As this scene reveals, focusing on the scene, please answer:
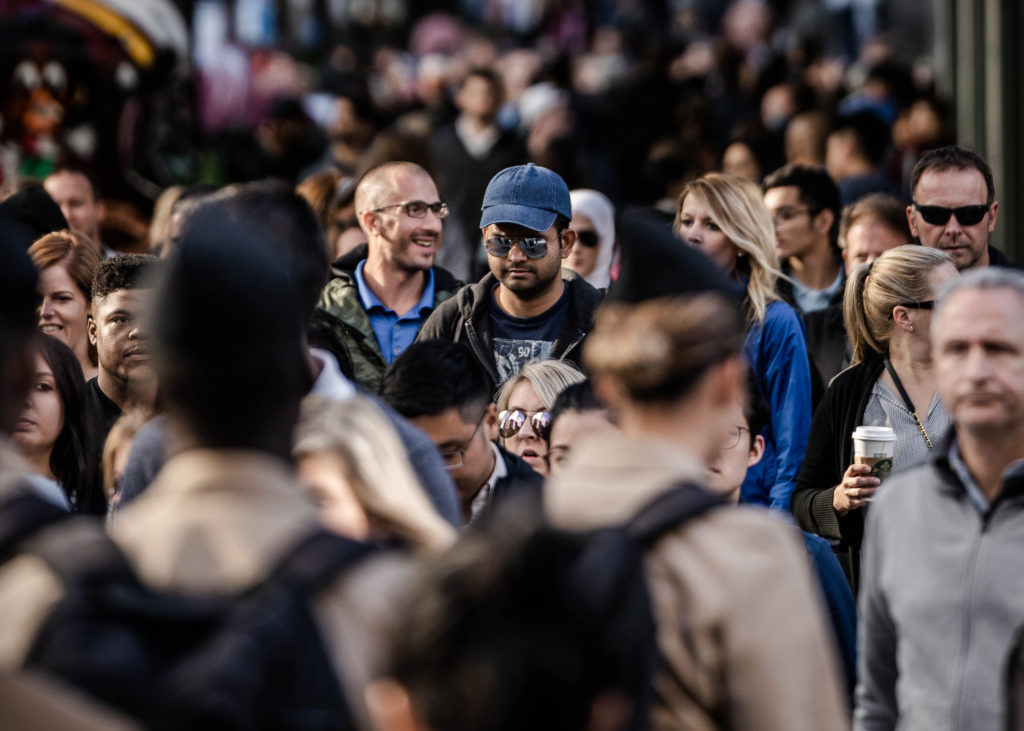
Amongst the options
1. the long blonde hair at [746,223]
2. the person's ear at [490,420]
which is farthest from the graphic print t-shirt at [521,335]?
the person's ear at [490,420]

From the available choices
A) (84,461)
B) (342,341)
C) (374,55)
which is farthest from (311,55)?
(84,461)

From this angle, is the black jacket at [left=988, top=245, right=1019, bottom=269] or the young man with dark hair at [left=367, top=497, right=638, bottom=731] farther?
the black jacket at [left=988, top=245, right=1019, bottom=269]

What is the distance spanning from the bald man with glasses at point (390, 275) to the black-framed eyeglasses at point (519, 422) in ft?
4.59

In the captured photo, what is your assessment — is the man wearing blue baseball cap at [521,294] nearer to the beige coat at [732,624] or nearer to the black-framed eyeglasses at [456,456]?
the black-framed eyeglasses at [456,456]

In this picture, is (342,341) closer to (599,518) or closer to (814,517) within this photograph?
(814,517)

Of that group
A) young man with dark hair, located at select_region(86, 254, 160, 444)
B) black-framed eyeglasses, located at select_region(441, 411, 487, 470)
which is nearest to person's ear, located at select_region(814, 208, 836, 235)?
young man with dark hair, located at select_region(86, 254, 160, 444)

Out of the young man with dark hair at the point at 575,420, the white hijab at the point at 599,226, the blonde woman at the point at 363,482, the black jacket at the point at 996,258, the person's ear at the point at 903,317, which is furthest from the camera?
the white hijab at the point at 599,226

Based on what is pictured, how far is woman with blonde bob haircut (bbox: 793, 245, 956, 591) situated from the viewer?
17.9 feet

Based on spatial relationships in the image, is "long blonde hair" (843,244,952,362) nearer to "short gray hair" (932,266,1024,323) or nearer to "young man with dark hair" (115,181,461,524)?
"short gray hair" (932,266,1024,323)

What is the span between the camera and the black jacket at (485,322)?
244 inches

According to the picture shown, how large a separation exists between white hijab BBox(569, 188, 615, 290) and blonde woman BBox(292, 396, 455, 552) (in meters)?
5.11

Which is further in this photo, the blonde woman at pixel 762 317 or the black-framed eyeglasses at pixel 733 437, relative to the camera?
the blonde woman at pixel 762 317

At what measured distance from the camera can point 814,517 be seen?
17.6 feet

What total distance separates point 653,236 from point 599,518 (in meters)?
0.50
